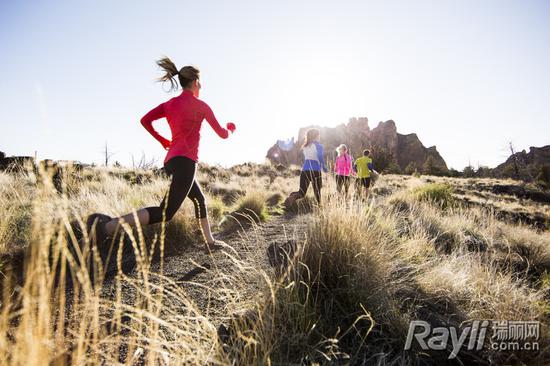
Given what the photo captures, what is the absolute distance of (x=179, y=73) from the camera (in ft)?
10.8

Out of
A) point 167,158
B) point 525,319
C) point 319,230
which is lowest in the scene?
point 525,319

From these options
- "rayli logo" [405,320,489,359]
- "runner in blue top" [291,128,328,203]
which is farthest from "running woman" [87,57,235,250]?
"runner in blue top" [291,128,328,203]

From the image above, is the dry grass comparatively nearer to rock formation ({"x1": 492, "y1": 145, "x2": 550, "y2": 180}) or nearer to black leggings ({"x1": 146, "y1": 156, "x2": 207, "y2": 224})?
black leggings ({"x1": 146, "y1": 156, "x2": 207, "y2": 224})

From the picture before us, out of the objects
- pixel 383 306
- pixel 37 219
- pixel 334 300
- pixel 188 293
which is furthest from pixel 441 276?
pixel 37 219

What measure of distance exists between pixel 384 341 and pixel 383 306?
0.22m

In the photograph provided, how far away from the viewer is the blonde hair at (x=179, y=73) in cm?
323

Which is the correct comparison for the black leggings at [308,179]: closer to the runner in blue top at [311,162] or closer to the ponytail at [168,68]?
the runner in blue top at [311,162]

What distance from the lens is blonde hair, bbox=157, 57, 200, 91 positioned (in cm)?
323

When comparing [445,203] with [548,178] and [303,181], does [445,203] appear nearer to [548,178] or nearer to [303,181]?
[303,181]

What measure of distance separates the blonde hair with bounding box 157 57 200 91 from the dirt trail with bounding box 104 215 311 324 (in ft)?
6.28

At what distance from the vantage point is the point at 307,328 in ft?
5.38

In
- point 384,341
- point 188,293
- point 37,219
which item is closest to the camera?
point 37,219

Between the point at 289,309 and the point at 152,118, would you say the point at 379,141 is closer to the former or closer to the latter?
the point at 152,118

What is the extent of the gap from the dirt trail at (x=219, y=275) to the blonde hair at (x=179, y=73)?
1916mm
